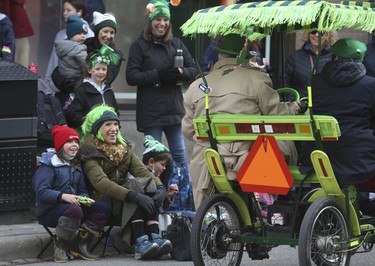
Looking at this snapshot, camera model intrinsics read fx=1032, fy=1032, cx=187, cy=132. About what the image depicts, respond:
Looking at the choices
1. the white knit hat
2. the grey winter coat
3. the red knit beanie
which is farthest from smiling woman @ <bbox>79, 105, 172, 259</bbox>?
the white knit hat

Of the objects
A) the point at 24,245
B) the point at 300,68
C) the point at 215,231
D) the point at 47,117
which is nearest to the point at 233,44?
the point at 215,231

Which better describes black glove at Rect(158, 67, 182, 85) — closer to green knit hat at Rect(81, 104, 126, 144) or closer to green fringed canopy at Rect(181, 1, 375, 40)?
green knit hat at Rect(81, 104, 126, 144)

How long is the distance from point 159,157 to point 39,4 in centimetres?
359

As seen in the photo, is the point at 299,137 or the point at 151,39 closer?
the point at 299,137

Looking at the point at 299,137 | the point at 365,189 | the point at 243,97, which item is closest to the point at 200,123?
the point at 243,97

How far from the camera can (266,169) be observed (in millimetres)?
7578

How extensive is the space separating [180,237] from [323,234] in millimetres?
1983

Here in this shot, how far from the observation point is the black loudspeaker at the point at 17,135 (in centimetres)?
946

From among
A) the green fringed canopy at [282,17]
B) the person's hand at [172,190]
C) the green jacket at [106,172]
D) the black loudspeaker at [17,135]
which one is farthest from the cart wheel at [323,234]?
the black loudspeaker at [17,135]

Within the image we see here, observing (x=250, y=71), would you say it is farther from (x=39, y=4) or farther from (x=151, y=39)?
(x=39, y=4)

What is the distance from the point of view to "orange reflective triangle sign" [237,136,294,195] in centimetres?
754

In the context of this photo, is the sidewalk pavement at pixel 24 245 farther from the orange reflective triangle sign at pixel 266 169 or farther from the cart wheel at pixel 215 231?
the orange reflective triangle sign at pixel 266 169

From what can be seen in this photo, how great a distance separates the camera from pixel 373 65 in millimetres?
10188

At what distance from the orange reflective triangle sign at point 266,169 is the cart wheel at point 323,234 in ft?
1.07
